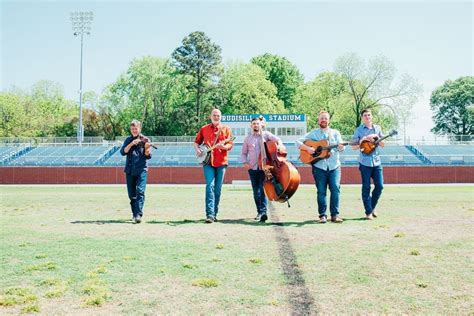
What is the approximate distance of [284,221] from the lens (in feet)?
30.4

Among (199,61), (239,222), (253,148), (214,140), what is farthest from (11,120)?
(239,222)

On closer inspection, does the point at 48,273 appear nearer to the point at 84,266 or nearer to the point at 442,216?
the point at 84,266

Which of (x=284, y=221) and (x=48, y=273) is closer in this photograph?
(x=48, y=273)

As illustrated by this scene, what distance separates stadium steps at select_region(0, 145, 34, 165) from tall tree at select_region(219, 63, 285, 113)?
88.8 ft

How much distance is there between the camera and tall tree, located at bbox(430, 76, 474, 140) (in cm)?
7969

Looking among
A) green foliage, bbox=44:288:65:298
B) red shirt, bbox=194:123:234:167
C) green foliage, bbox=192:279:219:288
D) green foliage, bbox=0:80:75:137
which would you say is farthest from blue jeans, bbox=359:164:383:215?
green foliage, bbox=0:80:75:137

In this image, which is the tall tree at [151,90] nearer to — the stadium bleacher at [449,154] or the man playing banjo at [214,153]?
the stadium bleacher at [449,154]

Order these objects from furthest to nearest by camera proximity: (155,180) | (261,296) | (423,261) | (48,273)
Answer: (155,180) < (423,261) < (48,273) < (261,296)

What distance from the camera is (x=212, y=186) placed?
932 cm

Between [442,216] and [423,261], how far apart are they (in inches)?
193

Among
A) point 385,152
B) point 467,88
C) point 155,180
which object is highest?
point 467,88

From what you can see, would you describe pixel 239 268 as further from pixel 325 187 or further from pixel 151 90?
pixel 151 90

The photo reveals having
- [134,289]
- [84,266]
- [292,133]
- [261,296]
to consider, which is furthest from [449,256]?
[292,133]

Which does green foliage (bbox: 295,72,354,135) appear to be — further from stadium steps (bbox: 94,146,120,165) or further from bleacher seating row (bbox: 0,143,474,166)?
Answer: stadium steps (bbox: 94,146,120,165)
